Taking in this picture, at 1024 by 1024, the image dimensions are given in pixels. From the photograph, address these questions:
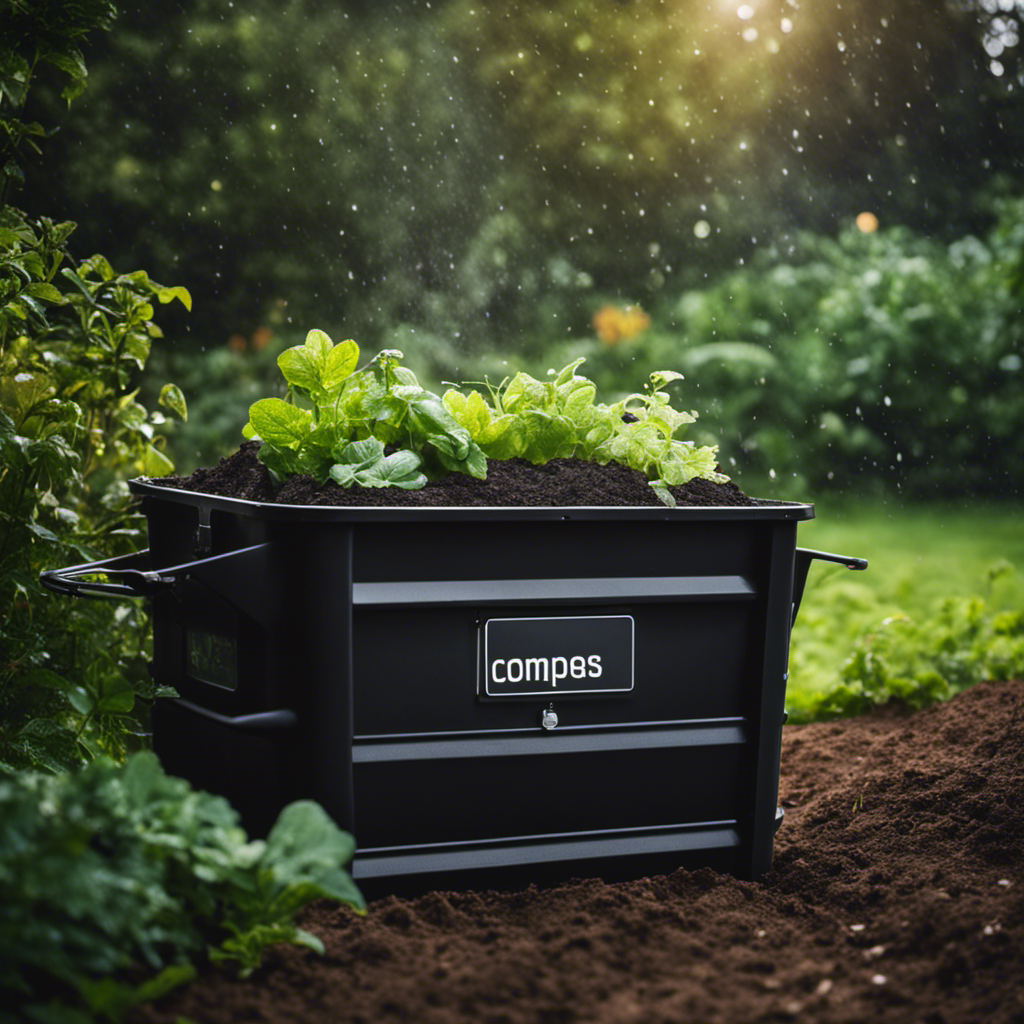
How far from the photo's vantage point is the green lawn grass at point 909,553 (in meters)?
4.51

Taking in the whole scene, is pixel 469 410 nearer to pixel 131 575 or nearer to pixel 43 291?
pixel 131 575

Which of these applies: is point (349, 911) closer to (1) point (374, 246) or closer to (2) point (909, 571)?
(1) point (374, 246)

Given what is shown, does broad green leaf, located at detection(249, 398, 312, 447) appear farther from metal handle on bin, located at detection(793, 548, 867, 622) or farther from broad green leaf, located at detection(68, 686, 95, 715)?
metal handle on bin, located at detection(793, 548, 867, 622)

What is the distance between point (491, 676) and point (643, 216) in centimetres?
298

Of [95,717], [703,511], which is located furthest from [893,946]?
[95,717]

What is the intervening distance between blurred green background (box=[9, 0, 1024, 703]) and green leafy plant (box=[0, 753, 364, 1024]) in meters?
2.12

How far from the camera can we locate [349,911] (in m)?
1.43

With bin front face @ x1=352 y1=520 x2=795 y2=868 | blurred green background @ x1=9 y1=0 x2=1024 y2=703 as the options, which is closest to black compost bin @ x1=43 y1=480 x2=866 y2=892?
bin front face @ x1=352 y1=520 x2=795 y2=868

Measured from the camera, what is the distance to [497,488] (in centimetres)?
160

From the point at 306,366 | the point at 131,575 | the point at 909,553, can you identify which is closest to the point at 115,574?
the point at 131,575

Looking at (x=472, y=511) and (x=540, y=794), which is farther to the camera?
(x=540, y=794)

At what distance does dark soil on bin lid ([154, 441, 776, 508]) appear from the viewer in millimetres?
1496

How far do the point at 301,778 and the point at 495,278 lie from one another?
242cm

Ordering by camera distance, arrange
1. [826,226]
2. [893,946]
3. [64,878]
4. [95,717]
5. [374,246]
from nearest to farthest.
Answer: [64,878], [893,946], [95,717], [374,246], [826,226]
